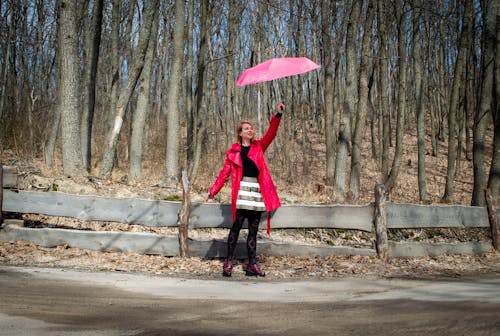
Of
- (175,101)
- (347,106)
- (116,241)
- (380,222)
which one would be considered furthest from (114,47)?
(380,222)

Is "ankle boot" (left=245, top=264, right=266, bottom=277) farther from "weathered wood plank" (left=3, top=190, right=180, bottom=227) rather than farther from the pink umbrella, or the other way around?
the pink umbrella

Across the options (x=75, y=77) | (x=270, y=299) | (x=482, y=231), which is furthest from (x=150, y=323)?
(x=482, y=231)

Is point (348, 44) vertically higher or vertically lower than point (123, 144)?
higher

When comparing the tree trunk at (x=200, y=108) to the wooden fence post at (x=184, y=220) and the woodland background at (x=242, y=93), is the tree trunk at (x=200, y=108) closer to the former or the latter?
the woodland background at (x=242, y=93)

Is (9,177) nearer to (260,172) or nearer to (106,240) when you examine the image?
(106,240)

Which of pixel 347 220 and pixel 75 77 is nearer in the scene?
pixel 347 220

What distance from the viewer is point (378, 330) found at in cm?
372

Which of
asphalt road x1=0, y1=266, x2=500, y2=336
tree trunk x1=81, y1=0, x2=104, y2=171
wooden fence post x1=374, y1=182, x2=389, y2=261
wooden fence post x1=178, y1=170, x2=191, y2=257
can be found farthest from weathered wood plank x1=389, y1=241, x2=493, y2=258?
tree trunk x1=81, y1=0, x2=104, y2=171

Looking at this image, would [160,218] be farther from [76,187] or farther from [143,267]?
[76,187]

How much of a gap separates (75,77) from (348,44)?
6292mm

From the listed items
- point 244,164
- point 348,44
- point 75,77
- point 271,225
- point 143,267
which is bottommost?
point 143,267

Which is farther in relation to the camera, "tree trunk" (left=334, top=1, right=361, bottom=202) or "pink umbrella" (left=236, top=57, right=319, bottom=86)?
"tree trunk" (left=334, top=1, right=361, bottom=202)

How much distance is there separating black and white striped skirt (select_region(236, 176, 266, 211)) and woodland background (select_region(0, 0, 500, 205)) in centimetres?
298

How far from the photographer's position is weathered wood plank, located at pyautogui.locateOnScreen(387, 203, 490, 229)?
25.8ft
